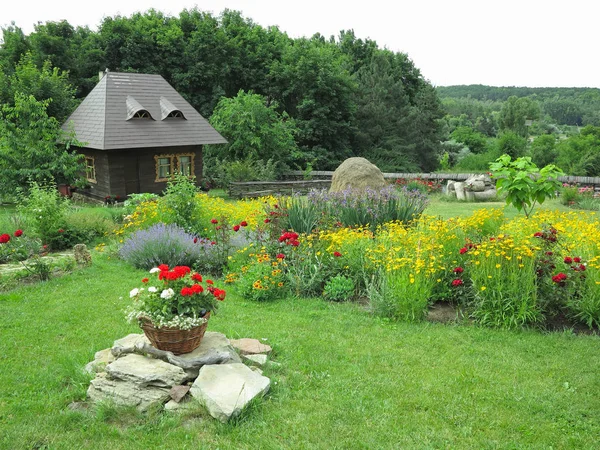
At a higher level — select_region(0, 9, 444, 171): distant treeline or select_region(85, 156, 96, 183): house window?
select_region(0, 9, 444, 171): distant treeline

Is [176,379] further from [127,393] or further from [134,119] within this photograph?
[134,119]

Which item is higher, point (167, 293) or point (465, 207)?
point (167, 293)

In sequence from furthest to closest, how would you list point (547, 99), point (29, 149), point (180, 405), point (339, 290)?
1. point (547, 99)
2. point (29, 149)
3. point (339, 290)
4. point (180, 405)

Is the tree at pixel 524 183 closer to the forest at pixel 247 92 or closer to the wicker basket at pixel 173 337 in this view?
the wicker basket at pixel 173 337

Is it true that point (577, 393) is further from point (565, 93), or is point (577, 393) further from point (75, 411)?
point (565, 93)

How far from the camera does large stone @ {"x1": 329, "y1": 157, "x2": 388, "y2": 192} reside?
1422 centimetres

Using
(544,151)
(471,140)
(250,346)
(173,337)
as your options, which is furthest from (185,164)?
(471,140)

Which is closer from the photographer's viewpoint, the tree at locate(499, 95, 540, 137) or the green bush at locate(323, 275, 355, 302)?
the green bush at locate(323, 275, 355, 302)

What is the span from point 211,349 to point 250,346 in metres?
0.60

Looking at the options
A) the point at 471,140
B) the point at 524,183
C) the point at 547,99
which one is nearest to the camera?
the point at 524,183

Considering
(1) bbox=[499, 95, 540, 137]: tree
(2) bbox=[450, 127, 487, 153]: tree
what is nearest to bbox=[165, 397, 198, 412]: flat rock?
(2) bbox=[450, 127, 487, 153]: tree

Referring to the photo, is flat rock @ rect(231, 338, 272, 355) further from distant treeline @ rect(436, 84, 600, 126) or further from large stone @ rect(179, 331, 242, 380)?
distant treeline @ rect(436, 84, 600, 126)

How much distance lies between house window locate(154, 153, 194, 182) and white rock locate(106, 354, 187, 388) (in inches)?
587

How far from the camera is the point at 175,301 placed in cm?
472
